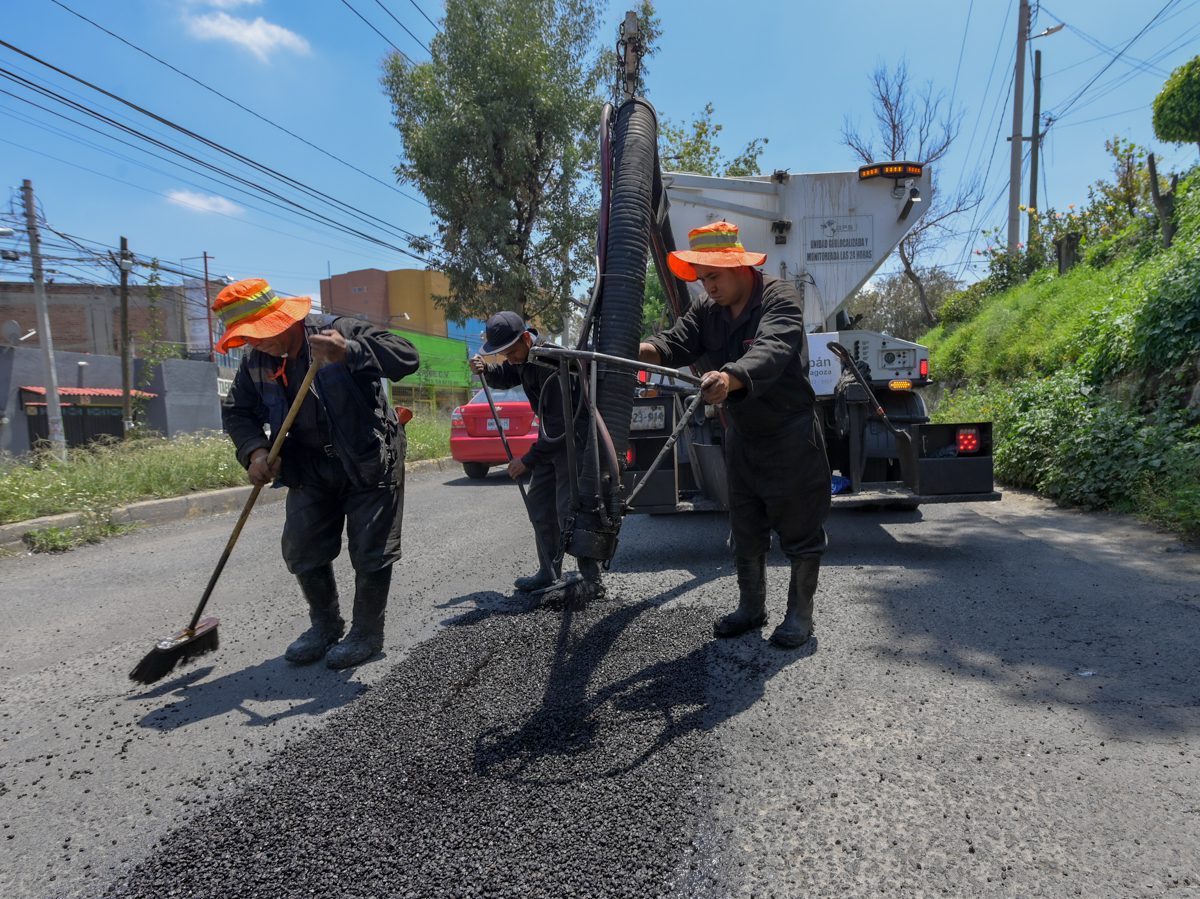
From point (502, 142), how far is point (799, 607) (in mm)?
14822

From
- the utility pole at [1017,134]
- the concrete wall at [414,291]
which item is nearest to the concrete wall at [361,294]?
the concrete wall at [414,291]

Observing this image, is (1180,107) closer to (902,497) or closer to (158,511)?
(902,497)

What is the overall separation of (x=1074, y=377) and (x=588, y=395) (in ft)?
25.2

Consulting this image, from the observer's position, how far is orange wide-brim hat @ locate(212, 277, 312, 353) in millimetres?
3068

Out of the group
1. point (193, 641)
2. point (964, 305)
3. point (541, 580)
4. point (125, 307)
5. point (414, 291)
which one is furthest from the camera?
point (414, 291)

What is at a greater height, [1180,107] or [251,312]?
[1180,107]

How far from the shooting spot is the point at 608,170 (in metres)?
3.76

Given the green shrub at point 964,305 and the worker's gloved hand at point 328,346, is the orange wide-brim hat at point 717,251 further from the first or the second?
the green shrub at point 964,305

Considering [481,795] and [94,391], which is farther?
[94,391]

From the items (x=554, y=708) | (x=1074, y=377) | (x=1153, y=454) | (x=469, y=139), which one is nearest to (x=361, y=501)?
(x=554, y=708)

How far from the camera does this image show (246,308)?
123 inches

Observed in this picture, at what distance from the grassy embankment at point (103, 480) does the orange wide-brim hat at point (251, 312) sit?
196 inches

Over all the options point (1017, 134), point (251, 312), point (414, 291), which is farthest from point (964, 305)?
point (414, 291)

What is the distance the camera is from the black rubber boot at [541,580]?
4453 millimetres
